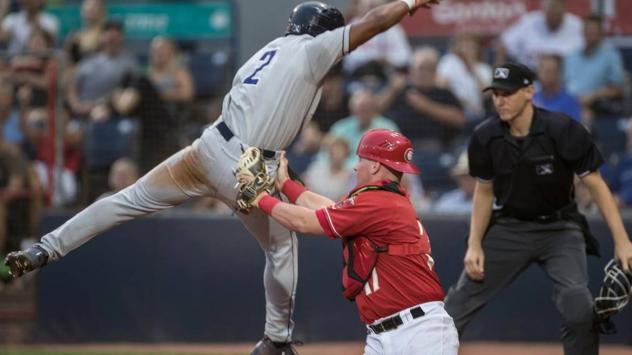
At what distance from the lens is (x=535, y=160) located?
21.4 feet

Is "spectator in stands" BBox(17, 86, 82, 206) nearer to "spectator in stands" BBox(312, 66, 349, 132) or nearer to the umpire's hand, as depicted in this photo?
"spectator in stands" BBox(312, 66, 349, 132)

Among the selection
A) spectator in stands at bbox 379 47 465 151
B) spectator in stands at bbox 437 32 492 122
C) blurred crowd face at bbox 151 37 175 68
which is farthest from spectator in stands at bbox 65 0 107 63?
spectator in stands at bbox 437 32 492 122

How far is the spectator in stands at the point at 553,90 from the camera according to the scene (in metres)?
10.1

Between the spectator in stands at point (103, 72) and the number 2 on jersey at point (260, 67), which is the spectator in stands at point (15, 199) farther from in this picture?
the number 2 on jersey at point (260, 67)

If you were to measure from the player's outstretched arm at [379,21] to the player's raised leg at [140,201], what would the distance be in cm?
117

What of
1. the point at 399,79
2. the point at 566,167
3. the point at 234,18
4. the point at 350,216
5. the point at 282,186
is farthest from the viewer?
the point at 234,18

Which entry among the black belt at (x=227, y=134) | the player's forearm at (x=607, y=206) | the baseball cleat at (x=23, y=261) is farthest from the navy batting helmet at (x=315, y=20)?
the baseball cleat at (x=23, y=261)

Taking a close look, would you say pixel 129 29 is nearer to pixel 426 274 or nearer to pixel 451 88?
pixel 451 88

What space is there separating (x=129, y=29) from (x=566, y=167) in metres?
7.83

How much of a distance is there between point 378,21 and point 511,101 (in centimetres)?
110

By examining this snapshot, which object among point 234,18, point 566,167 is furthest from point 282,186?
point 234,18

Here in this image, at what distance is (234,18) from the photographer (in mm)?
12383

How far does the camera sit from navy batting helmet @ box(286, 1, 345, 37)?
20.4 ft

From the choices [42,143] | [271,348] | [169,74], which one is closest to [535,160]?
[271,348]
